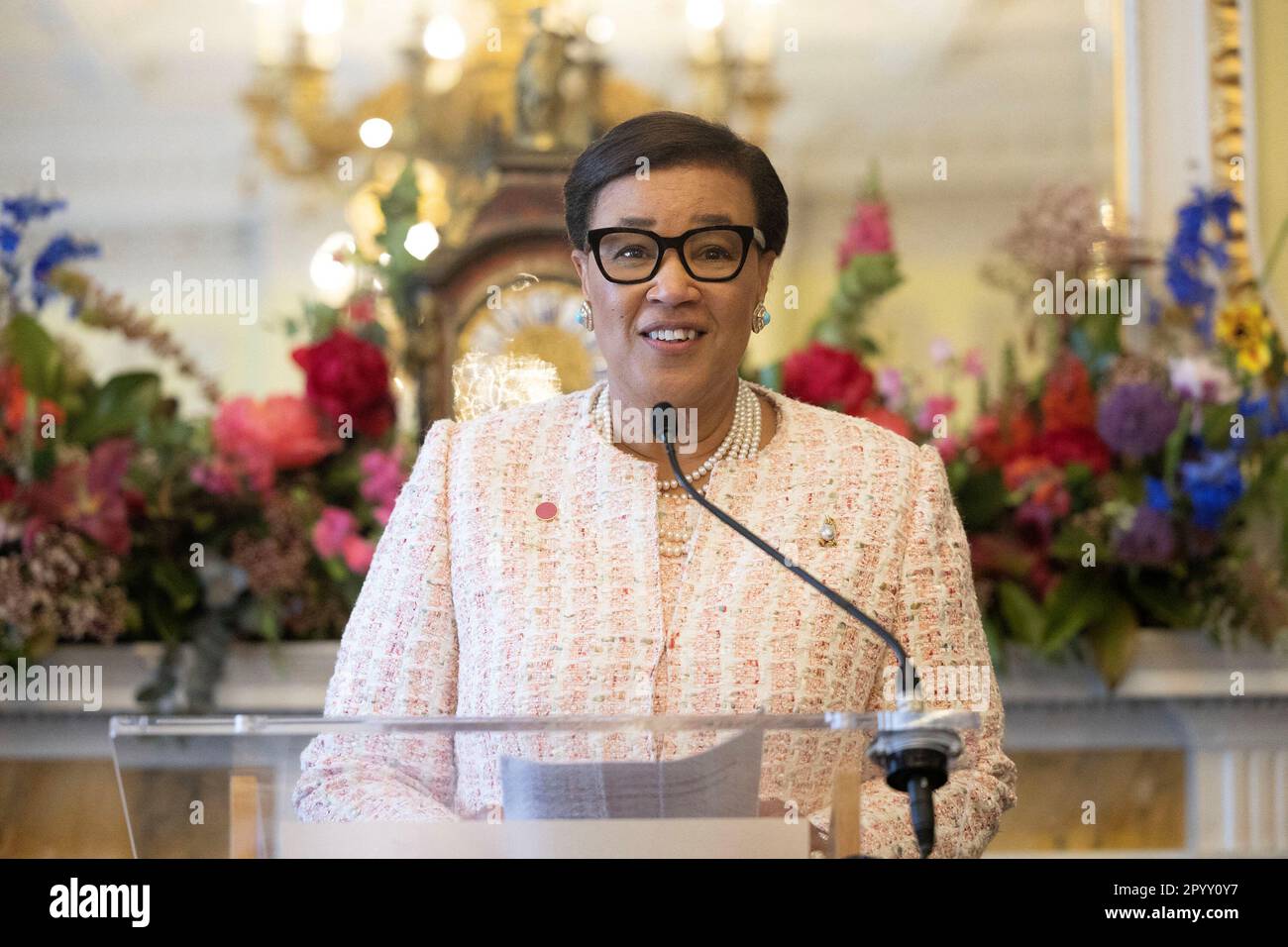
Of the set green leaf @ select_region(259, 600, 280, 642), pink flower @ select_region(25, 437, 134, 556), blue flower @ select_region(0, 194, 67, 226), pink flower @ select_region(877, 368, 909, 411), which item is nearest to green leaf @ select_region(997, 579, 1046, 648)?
pink flower @ select_region(877, 368, 909, 411)

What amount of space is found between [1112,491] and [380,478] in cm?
115

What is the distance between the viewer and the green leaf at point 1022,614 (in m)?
2.57

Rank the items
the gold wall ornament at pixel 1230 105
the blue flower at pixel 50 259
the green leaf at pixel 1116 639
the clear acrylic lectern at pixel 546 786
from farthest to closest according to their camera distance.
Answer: the gold wall ornament at pixel 1230 105 < the blue flower at pixel 50 259 < the green leaf at pixel 1116 639 < the clear acrylic lectern at pixel 546 786

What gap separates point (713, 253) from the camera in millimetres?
1480

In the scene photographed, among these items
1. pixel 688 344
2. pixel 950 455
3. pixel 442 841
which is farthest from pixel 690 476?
pixel 950 455

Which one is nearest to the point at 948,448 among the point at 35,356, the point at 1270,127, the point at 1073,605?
the point at 1073,605

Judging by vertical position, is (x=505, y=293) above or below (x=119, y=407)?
above

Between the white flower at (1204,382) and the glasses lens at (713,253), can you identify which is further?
the white flower at (1204,382)

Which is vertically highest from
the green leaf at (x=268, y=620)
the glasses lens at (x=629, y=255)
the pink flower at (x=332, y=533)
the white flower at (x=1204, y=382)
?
the white flower at (x=1204, y=382)

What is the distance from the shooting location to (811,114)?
129 inches

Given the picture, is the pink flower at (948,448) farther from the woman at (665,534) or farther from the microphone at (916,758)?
the microphone at (916,758)

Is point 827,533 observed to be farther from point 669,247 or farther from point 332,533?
point 332,533

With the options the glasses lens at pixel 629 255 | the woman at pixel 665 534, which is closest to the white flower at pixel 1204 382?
the woman at pixel 665 534

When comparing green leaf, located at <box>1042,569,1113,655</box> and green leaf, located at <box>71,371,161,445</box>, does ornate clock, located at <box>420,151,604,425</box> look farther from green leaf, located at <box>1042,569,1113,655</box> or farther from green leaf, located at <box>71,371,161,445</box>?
green leaf, located at <box>1042,569,1113,655</box>
